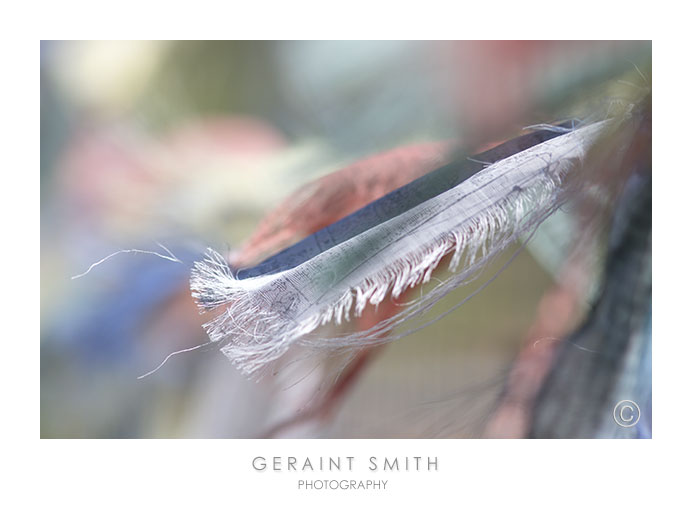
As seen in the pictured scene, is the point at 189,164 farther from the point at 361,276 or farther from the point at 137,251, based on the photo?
the point at 361,276

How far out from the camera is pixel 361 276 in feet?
6.71

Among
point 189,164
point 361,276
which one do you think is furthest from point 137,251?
point 361,276

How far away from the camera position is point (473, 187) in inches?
81.1

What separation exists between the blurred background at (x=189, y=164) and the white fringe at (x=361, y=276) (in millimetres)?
73

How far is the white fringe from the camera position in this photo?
2.04 m

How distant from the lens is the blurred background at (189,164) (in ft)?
6.69

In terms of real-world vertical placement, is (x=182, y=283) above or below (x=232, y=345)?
above

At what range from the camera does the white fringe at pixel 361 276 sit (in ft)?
6.71

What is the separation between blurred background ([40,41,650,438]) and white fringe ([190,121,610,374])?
73 mm

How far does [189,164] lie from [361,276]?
622mm
